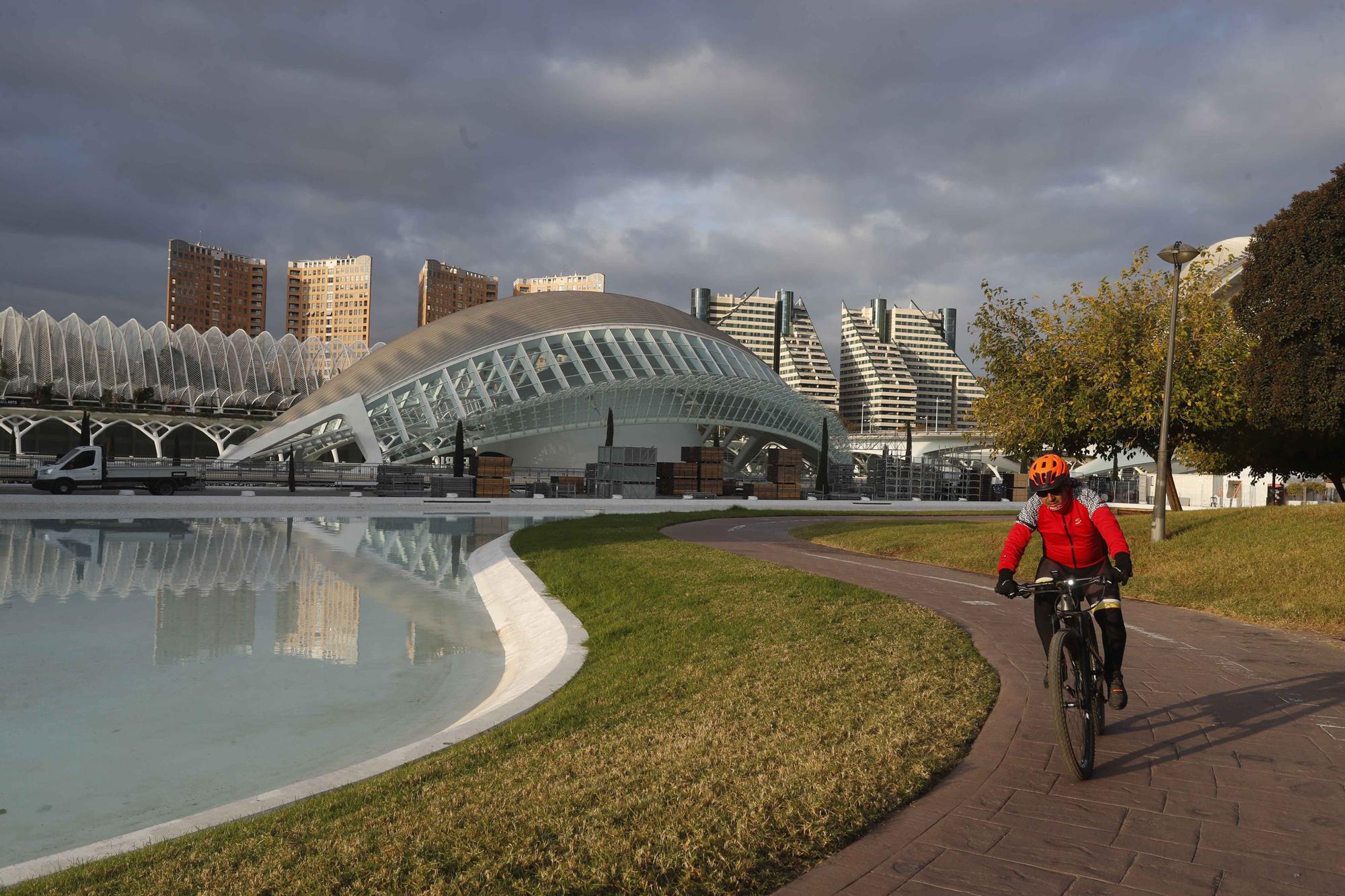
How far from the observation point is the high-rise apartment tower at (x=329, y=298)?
172000 millimetres

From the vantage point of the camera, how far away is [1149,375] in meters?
19.4

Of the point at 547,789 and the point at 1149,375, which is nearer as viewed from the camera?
the point at 547,789

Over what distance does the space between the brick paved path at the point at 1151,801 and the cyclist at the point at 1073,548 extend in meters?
0.65

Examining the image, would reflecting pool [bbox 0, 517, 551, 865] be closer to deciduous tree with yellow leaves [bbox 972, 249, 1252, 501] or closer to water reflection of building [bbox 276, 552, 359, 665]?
water reflection of building [bbox 276, 552, 359, 665]

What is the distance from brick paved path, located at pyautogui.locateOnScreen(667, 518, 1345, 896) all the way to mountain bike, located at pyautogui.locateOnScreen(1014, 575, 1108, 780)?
0.20 m

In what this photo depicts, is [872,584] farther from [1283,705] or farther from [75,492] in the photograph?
[75,492]

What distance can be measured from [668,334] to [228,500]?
3049 cm

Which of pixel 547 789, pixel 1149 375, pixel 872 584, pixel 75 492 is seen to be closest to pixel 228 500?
pixel 75 492

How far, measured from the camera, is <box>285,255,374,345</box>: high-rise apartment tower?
172 m

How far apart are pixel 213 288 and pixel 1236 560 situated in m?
175

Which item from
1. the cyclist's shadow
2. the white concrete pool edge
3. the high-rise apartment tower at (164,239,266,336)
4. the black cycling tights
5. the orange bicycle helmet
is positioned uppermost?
the high-rise apartment tower at (164,239,266,336)

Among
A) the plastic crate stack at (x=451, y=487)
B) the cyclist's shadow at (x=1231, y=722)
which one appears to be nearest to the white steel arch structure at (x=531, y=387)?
the plastic crate stack at (x=451, y=487)

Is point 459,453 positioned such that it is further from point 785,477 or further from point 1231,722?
point 1231,722

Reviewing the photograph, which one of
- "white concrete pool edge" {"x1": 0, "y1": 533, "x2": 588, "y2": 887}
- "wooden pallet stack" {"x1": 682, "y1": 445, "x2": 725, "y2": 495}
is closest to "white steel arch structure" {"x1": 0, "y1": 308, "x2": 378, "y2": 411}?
"wooden pallet stack" {"x1": 682, "y1": 445, "x2": 725, "y2": 495}
